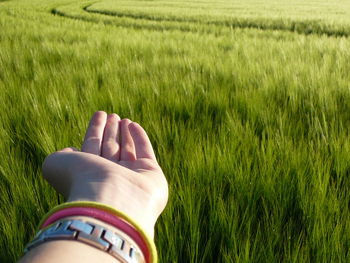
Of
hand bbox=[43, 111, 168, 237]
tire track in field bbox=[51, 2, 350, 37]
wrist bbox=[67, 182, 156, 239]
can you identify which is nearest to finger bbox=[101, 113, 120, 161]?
hand bbox=[43, 111, 168, 237]

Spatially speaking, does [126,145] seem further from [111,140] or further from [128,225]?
[128,225]

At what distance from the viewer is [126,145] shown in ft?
2.69

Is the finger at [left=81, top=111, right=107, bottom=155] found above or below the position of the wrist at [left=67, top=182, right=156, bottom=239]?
above

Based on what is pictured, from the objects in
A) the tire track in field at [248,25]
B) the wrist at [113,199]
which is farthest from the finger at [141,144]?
the tire track in field at [248,25]

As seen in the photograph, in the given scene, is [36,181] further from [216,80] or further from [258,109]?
[216,80]

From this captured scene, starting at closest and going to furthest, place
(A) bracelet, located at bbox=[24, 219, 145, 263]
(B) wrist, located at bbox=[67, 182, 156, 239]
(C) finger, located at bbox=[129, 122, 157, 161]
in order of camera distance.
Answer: (A) bracelet, located at bbox=[24, 219, 145, 263] → (B) wrist, located at bbox=[67, 182, 156, 239] → (C) finger, located at bbox=[129, 122, 157, 161]

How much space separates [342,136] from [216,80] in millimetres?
647

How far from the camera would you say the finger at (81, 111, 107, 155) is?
0.78m

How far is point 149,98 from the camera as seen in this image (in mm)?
1072

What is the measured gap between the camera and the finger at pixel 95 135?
2.57 feet

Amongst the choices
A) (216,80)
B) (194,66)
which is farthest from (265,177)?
(194,66)

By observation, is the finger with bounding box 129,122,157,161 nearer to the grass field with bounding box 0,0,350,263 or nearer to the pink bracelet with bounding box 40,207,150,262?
the grass field with bounding box 0,0,350,263

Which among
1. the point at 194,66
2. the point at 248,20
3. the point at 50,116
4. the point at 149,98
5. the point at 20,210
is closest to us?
the point at 20,210

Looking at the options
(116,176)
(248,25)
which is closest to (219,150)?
(116,176)
